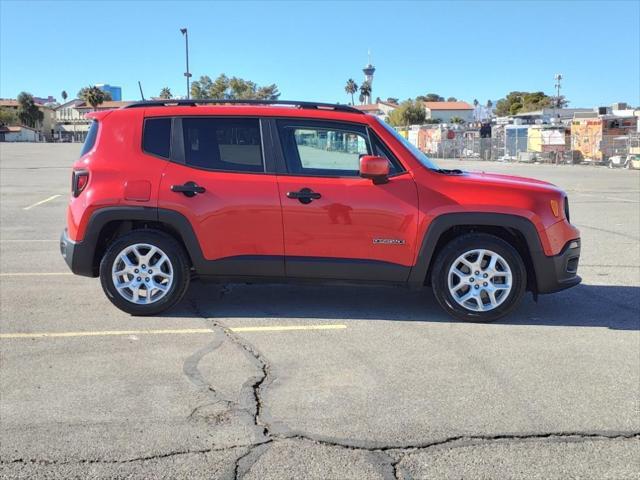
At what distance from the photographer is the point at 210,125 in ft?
18.4

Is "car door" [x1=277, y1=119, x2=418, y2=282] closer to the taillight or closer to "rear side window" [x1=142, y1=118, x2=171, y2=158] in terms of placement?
"rear side window" [x1=142, y1=118, x2=171, y2=158]

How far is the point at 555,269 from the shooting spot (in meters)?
5.46

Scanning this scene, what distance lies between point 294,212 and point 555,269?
231 centimetres

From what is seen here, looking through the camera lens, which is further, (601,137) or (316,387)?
(601,137)

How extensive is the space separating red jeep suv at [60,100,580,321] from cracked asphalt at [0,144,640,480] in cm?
42

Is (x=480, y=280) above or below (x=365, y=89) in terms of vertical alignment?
below

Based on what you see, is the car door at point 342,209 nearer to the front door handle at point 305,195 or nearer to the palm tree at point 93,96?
the front door handle at point 305,195

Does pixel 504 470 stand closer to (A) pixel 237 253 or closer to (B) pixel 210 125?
(A) pixel 237 253

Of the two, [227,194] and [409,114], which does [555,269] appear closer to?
[227,194]

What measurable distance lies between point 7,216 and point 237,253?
29.0ft

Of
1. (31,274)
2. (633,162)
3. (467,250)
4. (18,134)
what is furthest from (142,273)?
(18,134)

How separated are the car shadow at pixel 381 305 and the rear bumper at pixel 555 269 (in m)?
0.37

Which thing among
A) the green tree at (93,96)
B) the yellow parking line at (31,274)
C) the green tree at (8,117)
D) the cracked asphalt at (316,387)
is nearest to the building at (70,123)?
the green tree at (8,117)

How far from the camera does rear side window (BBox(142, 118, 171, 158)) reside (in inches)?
220
